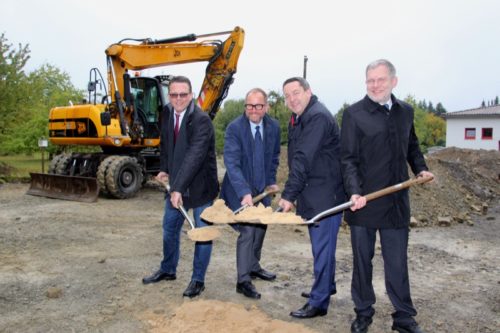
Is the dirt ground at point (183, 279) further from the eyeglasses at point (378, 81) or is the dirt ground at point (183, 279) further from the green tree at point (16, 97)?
the green tree at point (16, 97)

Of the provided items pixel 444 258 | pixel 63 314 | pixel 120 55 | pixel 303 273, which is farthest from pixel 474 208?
pixel 63 314

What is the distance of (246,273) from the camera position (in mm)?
4402

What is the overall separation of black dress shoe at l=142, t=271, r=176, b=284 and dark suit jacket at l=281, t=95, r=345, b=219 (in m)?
1.70

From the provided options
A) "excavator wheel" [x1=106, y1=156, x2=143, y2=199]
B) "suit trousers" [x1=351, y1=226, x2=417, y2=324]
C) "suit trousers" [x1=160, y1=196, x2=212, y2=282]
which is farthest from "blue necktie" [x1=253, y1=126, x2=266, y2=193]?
"excavator wheel" [x1=106, y1=156, x2=143, y2=199]

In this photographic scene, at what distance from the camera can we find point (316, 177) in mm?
3850

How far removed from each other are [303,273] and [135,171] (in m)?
6.63

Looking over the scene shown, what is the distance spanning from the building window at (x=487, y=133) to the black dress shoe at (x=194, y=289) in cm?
3964

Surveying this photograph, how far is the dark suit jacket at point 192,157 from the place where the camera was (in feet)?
13.8

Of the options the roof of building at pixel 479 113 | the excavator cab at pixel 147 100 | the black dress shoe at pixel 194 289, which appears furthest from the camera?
the roof of building at pixel 479 113

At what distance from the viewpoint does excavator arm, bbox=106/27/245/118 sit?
11.2m

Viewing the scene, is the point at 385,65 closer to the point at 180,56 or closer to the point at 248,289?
the point at 248,289

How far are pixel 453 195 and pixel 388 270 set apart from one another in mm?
8948

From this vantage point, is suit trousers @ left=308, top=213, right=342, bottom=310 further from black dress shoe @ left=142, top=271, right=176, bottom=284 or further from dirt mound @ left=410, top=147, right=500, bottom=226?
dirt mound @ left=410, top=147, right=500, bottom=226

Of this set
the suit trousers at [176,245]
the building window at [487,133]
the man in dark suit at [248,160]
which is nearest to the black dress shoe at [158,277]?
the suit trousers at [176,245]
